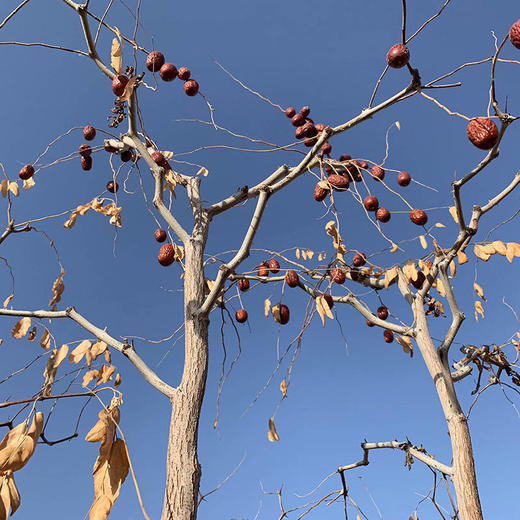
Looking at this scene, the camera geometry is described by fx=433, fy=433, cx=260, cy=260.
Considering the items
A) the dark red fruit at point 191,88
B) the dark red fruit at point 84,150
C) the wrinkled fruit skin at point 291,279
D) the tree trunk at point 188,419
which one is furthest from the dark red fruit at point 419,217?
the dark red fruit at point 84,150

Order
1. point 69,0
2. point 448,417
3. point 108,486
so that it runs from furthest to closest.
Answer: point 448,417
point 69,0
point 108,486

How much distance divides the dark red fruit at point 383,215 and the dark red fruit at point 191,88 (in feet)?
4.61

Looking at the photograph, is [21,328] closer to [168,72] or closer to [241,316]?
[241,316]

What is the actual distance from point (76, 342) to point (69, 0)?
163cm

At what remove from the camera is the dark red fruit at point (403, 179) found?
2934 millimetres

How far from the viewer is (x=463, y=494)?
220 cm

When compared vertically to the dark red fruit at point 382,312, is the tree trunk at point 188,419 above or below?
below

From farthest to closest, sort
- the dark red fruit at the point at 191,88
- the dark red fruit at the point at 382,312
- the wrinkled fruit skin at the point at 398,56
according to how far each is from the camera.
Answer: the dark red fruit at the point at 382,312 → the dark red fruit at the point at 191,88 → the wrinkled fruit skin at the point at 398,56

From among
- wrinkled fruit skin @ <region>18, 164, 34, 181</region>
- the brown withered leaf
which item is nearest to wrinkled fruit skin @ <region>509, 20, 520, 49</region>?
Result: the brown withered leaf

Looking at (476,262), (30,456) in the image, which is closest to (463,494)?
(476,262)

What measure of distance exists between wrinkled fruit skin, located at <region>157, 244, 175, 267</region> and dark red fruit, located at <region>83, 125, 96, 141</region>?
1.10m

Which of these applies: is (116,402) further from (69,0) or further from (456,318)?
(456,318)

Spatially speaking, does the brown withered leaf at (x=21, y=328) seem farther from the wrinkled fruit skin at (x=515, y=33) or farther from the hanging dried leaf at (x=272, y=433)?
the wrinkled fruit skin at (x=515, y=33)

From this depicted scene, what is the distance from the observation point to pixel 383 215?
9.22 feet
